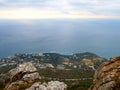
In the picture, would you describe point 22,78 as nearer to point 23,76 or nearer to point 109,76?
point 23,76

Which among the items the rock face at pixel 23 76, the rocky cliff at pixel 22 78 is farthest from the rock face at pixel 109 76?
the rock face at pixel 23 76

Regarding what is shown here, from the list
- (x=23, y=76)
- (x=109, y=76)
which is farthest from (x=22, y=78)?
(x=109, y=76)

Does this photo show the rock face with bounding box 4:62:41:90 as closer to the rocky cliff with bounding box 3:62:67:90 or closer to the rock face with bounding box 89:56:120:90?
the rocky cliff with bounding box 3:62:67:90

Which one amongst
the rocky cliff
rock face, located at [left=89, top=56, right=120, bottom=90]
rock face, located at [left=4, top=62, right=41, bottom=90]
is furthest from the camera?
rock face, located at [left=4, top=62, right=41, bottom=90]

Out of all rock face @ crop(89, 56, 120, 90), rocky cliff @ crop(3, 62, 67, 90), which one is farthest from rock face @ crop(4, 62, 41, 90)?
rock face @ crop(89, 56, 120, 90)

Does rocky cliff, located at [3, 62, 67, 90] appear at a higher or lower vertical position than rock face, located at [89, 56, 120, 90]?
lower

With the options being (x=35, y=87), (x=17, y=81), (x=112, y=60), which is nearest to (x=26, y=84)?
(x=17, y=81)

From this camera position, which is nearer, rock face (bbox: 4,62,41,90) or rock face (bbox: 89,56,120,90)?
rock face (bbox: 89,56,120,90)

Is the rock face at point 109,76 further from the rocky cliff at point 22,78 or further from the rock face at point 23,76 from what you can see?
the rock face at point 23,76
